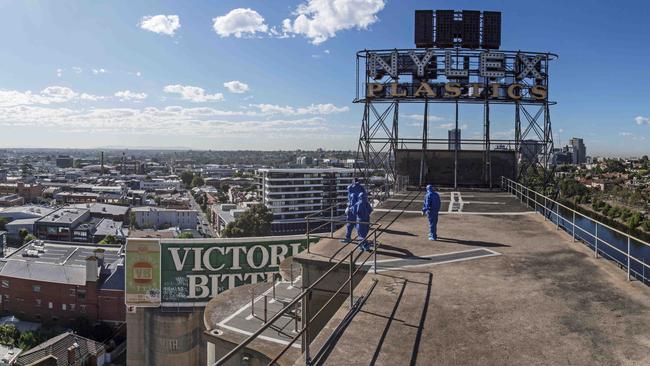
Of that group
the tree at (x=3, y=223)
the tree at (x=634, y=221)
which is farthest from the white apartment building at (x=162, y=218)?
the tree at (x=634, y=221)

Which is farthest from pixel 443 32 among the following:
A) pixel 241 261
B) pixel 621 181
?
pixel 621 181

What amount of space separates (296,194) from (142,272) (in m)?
74.2

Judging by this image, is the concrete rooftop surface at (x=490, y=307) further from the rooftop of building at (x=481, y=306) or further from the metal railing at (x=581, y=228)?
the metal railing at (x=581, y=228)

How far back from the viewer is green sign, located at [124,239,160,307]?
653 inches

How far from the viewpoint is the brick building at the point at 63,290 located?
130 feet

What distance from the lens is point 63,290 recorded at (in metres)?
39.9

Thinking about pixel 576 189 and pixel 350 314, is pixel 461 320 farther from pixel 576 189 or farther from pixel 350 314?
pixel 576 189

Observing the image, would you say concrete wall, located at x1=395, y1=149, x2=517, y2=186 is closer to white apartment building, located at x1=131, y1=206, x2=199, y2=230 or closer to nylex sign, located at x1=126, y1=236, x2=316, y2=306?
nylex sign, located at x1=126, y1=236, x2=316, y2=306

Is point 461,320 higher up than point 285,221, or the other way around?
point 461,320

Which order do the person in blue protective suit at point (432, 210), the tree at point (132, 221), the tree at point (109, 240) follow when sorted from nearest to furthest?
the person in blue protective suit at point (432, 210) < the tree at point (109, 240) < the tree at point (132, 221)

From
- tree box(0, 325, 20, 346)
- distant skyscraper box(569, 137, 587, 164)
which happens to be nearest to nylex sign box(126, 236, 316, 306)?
tree box(0, 325, 20, 346)

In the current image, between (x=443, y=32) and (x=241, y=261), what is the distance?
628 inches

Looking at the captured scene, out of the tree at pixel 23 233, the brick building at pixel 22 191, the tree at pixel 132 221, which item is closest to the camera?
the tree at pixel 23 233

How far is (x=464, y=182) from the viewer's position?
2511 centimetres
